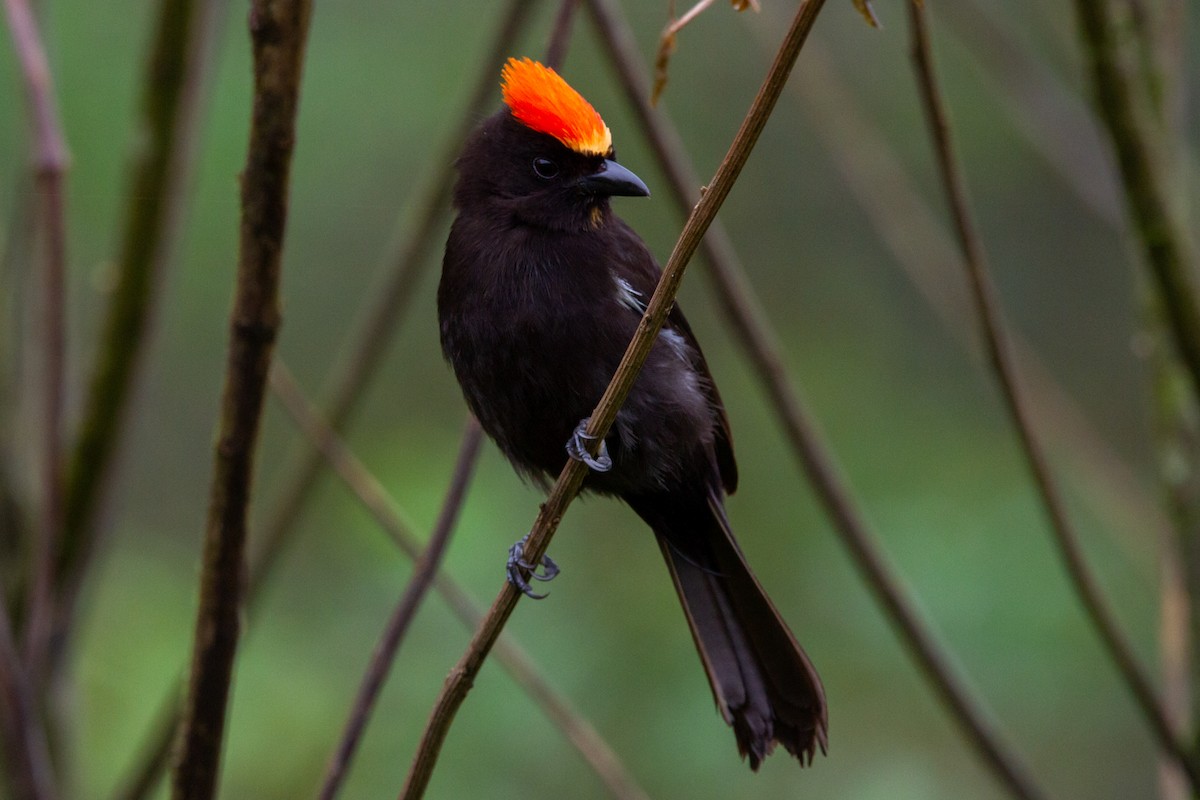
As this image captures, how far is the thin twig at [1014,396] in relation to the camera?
241 centimetres

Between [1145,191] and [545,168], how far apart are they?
4.14 feet

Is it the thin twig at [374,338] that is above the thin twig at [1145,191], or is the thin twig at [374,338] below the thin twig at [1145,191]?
below

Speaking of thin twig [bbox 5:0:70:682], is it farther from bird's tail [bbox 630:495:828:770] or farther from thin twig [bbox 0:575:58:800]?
bird's tail [bbox 630:495:828:770]

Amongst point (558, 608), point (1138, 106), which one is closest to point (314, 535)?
point (558, 608)

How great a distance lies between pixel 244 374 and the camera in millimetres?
2184

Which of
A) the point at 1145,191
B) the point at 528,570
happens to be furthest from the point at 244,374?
the point at 1145,191

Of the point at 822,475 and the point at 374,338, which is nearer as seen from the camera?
Result: the point at 822,475

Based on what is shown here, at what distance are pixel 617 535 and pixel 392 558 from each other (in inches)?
42.0

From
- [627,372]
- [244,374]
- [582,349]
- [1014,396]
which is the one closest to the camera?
[627,372]

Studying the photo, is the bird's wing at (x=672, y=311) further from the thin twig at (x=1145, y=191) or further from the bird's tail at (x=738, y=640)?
the thin twig at (x=1145, y=191)

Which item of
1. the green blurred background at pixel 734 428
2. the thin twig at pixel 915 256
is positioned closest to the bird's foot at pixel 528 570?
the green blurred background at pixel 734 428

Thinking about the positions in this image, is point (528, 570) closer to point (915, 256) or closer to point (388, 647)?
point (388, 647)

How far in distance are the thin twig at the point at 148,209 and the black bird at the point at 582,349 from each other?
0.62 meters

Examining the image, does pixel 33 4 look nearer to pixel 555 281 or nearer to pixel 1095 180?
pixel 555 281
